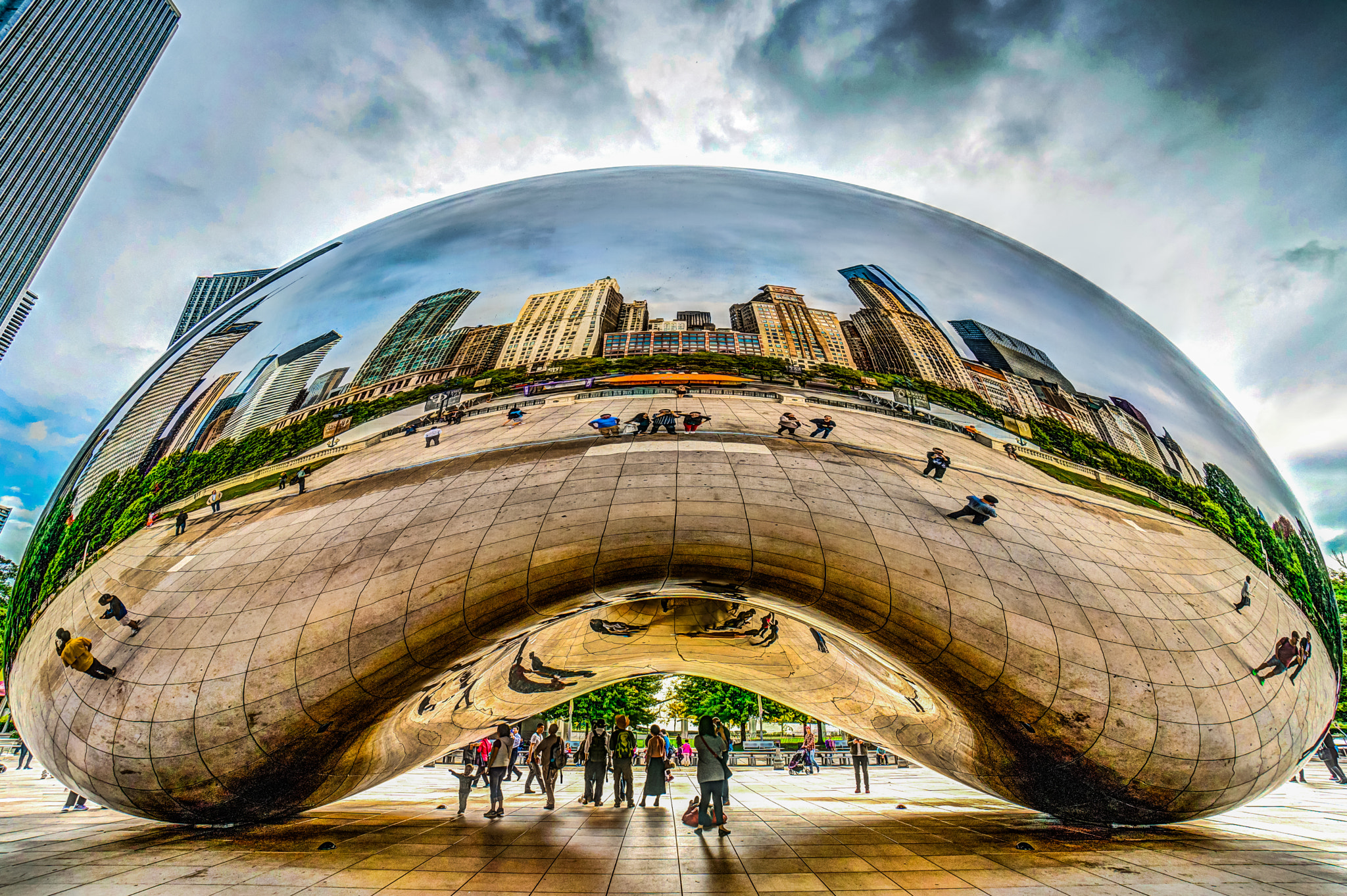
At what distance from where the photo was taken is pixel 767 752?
25250mm

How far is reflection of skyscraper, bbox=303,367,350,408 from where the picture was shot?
120 inches

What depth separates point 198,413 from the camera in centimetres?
330

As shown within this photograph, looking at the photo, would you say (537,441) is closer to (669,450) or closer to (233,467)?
(669,450)

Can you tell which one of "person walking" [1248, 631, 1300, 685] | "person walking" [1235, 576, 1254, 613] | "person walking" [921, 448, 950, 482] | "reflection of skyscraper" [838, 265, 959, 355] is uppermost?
"reflection of skyscraper" [838, 265, 959, 355]

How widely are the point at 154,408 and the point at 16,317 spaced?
8971 cm

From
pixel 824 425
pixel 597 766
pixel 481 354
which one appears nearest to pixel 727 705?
pixel 597 766

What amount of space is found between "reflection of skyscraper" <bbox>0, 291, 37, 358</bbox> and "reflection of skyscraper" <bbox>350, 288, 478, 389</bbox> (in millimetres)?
83852

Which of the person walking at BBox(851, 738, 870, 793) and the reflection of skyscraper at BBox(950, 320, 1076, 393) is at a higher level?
the reflection of skyscraper at BBox(950, 320, 1076, 393)

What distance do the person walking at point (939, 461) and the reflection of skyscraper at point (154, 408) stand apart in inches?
156

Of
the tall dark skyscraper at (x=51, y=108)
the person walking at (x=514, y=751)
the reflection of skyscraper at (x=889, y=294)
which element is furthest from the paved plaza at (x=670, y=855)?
the tall dark skyscraper at (x=51, y=108)

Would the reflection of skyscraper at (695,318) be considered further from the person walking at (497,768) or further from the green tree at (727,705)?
the green tree at (727,705)

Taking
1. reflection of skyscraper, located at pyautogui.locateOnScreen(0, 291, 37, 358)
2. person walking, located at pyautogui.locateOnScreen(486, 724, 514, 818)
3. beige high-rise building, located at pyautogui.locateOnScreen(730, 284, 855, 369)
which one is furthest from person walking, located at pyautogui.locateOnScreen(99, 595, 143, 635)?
reflection of skyscraper, located at pyautogui.locateOnScreen(0, 291, 37, 358)

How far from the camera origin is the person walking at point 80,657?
10.5 ft

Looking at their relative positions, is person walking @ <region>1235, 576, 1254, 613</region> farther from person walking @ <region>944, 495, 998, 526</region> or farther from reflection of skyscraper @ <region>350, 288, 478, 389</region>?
reflection of skyscraper @ <region>350, 288, 478, 389</region>
